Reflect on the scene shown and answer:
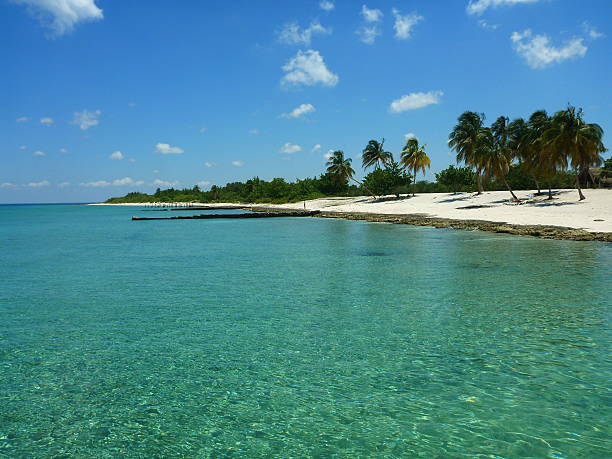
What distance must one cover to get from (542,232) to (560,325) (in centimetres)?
2738

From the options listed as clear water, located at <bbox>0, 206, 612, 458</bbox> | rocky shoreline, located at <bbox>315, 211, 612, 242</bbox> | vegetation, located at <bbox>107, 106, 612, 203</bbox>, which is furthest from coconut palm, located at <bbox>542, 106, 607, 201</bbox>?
clear water, located at <bbox>0, 206, 612, 458</bbox>

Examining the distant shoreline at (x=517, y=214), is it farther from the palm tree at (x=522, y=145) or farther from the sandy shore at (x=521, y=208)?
the palm tree at (x=522, y=145)

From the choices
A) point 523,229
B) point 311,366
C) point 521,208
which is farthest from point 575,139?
point 311,366

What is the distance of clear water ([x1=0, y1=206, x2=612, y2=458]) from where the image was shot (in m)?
6.35

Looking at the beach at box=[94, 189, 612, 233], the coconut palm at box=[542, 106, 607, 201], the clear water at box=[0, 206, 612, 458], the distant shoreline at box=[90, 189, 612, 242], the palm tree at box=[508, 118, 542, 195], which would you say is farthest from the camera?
the palm tree at box=[508, 118, 542, 195]

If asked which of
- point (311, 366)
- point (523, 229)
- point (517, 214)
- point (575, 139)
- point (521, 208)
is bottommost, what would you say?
point (311, 366)

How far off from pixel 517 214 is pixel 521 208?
459 centimetres

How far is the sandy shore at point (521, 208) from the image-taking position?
4103cm

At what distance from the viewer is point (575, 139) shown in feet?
159

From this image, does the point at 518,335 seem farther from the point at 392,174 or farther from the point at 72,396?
the point at 392,174

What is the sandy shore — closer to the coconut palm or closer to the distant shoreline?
the distant shoreline

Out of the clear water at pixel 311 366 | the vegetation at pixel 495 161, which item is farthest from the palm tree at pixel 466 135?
the clear water at pixel 311 366

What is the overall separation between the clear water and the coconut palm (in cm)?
3538

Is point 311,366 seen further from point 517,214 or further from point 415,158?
point 415,158
